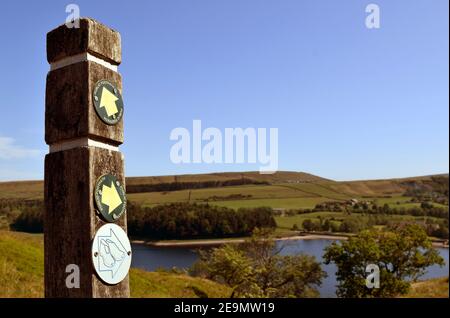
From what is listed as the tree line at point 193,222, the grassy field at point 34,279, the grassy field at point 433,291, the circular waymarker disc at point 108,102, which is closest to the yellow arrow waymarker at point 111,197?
the circular waymarker disc at point 108,102

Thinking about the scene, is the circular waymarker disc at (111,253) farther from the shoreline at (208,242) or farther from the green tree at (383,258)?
the shoreline at (208,242)

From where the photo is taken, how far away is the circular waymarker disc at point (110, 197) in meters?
3.47

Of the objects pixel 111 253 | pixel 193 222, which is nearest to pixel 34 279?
pixel 111 253

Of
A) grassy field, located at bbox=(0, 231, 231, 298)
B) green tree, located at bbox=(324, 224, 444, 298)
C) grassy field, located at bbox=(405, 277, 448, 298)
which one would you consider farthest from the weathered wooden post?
green tree, located at bbox=(324, 224, 444, 298)

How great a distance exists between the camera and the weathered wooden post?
133 inches

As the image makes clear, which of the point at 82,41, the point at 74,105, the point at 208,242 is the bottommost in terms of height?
the point at 208,242

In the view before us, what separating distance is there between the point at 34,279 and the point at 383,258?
44793mm

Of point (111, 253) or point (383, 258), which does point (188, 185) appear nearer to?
point (383, 258)

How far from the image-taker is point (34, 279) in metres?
16.1

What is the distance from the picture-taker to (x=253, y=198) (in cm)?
15075

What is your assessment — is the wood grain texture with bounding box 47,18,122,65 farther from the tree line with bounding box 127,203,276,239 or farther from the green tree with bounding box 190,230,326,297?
the tree line with bounding box 127,203,276,239

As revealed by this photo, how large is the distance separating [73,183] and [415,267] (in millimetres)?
55171

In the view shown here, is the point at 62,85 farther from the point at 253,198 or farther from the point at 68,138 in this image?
the point at 253,198

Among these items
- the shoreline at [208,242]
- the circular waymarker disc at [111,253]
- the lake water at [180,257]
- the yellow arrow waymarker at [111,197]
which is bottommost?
the lake water at [180,257]
